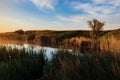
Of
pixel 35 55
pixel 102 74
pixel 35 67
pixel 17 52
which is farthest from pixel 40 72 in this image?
pixel 102 74

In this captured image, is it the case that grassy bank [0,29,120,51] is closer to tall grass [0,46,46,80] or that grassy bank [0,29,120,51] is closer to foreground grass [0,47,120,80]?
tall grass [0,46,46,80]

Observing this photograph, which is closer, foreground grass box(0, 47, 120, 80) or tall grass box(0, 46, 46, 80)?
foreground grass box(0, 47, 120, 80)

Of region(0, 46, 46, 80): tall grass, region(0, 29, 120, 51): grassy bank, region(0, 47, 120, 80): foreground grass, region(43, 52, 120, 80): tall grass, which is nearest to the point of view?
region(43, 52, 120, 80): tall grass

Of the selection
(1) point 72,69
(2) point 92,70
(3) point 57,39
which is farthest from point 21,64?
(3) point 57,39

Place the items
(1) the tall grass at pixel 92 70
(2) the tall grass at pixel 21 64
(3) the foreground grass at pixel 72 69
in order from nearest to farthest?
1. (1) the tall grass at pixel 92 70
2. (3) the foreground grass at pixel 72 69
3. (2) the tall grass at pixel 21 64

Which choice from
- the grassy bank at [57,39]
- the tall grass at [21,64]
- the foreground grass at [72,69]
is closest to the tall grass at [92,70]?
the foreground grass at [72,69]

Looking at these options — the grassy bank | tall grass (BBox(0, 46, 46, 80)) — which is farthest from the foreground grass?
the grassy bank

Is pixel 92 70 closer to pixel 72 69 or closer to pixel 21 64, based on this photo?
pixel 72 69

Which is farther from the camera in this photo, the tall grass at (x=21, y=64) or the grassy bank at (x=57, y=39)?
the grassy bank at (x=57, y=39)

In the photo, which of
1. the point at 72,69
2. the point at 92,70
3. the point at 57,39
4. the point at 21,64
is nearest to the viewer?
the point at 92,70

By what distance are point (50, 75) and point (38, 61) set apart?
91.2 inches

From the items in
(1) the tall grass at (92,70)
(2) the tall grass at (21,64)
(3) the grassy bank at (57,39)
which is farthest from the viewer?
(3) the grassy bank at (57,39)

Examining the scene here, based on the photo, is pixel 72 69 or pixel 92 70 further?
pixel 72 69

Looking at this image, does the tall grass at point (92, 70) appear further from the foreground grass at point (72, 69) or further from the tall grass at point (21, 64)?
the tall grass at point (21, 64)
